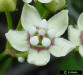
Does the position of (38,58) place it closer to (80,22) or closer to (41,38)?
(41,38)

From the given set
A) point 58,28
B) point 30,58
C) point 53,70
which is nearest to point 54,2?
point 58,28

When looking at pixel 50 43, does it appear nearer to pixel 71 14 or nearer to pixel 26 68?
pixel 71 14

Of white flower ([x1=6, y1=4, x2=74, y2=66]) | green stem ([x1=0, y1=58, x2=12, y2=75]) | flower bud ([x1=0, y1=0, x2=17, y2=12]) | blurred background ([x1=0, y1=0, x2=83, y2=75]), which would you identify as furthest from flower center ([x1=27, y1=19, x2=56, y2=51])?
green stem ([x1=0, y1=58, x2=12, y2=75])

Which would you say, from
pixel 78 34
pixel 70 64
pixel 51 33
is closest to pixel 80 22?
pixel 78 34

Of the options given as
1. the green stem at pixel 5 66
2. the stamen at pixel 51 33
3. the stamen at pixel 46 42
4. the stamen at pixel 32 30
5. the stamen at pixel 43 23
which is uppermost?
the stamen at pixel 43 23

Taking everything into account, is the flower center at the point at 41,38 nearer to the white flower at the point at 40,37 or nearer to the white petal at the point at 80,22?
the white flower at the point at 40,37

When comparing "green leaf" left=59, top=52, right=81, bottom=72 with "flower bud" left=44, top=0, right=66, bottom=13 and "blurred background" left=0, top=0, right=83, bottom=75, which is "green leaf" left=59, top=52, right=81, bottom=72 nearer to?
"blurred background" left=0, top=0, right=83, bottom=75

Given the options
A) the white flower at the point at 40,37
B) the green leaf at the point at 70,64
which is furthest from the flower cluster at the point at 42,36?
the green leaf at the point at 70,64

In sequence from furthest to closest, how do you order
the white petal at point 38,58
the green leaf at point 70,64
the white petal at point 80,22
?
1. the green leaf at point 70,64
2. the white petal at point 80,22
3. the white petal at point 38,58
